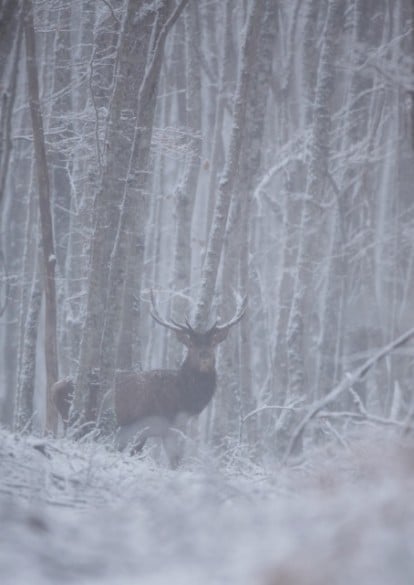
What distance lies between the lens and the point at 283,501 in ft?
8.76

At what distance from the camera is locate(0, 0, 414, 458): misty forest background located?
7.51 meters

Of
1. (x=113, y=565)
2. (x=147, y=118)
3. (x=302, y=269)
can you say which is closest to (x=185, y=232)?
(x=302, y=269)

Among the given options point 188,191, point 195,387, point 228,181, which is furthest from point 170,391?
point 188,191

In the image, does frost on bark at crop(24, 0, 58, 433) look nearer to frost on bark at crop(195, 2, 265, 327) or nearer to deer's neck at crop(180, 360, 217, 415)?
deer's neck at crop(180, 360, 217, 415)

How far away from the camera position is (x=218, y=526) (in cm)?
236

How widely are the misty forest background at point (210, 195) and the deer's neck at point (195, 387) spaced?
0.71 meters

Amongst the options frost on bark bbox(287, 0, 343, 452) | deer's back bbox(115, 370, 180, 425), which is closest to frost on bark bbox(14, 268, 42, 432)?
deer's back bbox(115, 370, 180, 425)

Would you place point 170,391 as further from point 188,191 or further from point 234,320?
point 188,191

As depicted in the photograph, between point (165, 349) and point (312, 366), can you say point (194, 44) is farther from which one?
point (312, 366)

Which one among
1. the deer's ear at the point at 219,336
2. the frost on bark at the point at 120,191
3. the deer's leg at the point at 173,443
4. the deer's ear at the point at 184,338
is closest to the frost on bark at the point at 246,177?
the deer's ear at the point at 219,336

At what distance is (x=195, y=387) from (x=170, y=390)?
0.38 meters

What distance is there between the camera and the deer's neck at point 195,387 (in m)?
9.30

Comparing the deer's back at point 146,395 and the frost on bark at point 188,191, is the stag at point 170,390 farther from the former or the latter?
the frost on bark at point 188,191

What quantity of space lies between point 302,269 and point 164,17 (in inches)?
233
